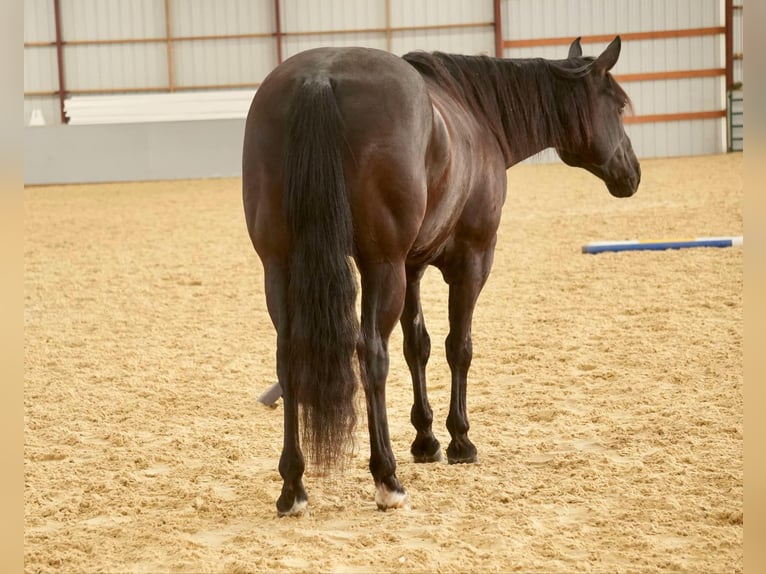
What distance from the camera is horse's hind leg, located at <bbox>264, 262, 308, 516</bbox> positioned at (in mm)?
3037

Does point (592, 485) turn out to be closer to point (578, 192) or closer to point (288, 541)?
point (288, 541)

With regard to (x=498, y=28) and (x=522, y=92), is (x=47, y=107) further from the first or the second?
(x=522, y=92)

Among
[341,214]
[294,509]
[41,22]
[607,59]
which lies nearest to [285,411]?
[294,509]

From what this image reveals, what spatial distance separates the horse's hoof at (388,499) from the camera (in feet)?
10.5

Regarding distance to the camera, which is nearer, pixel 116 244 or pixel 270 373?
pixel 270 373

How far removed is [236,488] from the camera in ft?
11.6

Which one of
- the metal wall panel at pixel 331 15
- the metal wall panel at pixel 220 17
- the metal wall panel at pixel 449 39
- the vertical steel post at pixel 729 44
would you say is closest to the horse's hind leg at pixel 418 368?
the metal wall panel at pixel 449 39

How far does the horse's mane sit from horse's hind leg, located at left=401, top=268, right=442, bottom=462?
2.68 ft

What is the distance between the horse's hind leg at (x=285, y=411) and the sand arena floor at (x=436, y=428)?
8 centimetres

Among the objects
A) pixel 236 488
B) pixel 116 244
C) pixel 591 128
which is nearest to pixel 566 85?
pixel 591 128

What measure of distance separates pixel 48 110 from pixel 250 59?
5.01 metres

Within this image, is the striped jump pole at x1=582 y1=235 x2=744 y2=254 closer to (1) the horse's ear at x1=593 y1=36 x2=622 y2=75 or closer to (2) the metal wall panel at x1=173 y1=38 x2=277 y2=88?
(1) the horse's ear at x1=593 y1=36 x2=622 y2=75

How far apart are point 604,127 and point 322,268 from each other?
2.06 m

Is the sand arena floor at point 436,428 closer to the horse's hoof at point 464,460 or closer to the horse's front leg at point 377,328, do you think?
the horse's hoof at point 464,460
